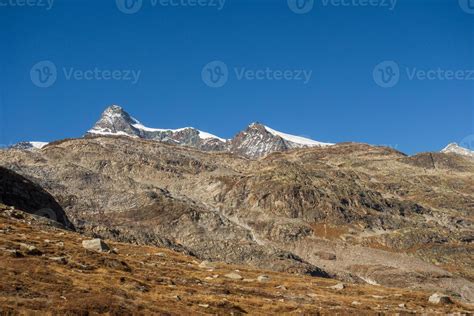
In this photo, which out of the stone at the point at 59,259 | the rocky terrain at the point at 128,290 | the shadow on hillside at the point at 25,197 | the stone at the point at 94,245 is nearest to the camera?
the rocky terrain at the point at 128,290

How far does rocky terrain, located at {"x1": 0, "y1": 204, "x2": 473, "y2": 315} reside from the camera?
40.8 meters

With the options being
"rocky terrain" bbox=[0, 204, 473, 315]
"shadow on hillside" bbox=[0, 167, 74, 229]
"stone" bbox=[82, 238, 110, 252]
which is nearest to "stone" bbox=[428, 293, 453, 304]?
"rocky terrain" bbox=[0, 204, 473, 315]

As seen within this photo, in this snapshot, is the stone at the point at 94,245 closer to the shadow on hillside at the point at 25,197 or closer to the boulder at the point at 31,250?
the boulder at the point at 31,250

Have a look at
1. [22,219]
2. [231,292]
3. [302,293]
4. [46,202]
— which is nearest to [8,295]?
[231,292]

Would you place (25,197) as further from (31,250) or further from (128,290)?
(128,290)

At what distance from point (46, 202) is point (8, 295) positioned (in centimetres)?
→ 10048

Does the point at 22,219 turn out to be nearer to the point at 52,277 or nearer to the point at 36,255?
the point at 36,255

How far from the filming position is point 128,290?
51.7 meters

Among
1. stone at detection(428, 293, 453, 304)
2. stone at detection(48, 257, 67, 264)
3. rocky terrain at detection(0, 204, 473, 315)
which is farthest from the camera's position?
stone at detection(428, 293, 453, 304)

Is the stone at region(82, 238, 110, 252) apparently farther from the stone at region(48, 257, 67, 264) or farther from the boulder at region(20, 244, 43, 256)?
the stone at region(48, 257, 67, 264)

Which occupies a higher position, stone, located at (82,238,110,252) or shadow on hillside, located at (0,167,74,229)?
shadow on hillside, located at (0,167,74,229)

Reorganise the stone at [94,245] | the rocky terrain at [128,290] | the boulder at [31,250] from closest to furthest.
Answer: the rocky terrain at [128,290] < the boulder at [31,250] < the stone at [94,245]

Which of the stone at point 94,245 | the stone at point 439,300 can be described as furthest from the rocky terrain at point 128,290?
the stone at point 439,300

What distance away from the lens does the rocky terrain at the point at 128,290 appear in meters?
40.8
